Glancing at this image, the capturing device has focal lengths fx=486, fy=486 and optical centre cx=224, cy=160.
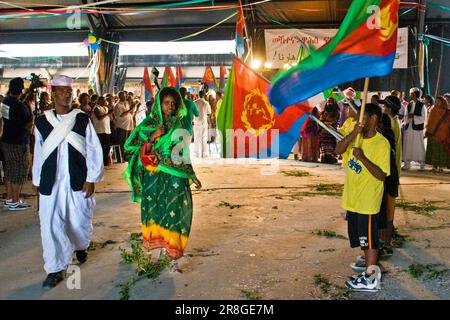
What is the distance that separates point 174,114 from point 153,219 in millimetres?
997

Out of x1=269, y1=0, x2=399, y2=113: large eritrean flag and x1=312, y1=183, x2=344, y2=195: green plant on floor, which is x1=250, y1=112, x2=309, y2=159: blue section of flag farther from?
x1=312, y1=183, x2=344, y2=195: green plant on floor

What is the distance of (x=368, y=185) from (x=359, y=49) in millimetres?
1143

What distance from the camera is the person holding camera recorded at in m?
7.03

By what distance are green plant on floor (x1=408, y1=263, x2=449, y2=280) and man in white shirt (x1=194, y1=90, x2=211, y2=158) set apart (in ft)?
31.3

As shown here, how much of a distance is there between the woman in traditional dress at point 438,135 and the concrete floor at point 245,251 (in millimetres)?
2489

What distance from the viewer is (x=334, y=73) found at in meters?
4.17

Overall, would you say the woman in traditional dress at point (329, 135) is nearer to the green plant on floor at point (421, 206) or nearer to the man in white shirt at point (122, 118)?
the man in white shirt at point (122, 118)

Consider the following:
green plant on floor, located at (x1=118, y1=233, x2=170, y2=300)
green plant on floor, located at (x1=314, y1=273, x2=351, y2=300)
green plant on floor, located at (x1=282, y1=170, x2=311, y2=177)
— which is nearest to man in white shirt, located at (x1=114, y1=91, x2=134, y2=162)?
green plant on floor, located at (x1=282, y1=170, x2=311, y2=177)

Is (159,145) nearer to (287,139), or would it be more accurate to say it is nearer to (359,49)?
(287,139)

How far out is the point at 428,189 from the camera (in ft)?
28.8

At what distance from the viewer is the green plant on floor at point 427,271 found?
439cm

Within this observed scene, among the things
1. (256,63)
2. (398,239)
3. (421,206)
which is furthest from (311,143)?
(398,239)

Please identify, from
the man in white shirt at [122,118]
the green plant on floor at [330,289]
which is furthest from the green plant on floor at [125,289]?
the man in white shirt at [122,118]
